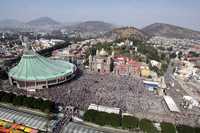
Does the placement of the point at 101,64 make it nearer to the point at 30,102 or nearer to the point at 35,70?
the point at 35,70

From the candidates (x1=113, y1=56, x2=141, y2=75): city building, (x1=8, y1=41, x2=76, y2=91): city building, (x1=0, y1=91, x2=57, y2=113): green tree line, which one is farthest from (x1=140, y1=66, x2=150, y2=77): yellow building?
(x1=0, y1=91, x2=57, y2=113): green tree line

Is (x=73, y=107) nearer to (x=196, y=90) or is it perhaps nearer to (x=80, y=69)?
(x=80, y=69)

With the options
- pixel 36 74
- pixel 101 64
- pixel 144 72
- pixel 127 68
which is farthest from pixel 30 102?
pixel 144 72

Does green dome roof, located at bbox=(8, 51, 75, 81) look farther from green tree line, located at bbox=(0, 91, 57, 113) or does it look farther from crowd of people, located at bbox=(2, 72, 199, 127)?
green tree line, located at bbox=(0, 91, 57, 113)

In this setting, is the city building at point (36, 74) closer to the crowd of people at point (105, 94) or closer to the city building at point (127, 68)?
the crowd of people at point (105, 94)

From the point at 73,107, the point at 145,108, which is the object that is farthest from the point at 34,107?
the point at 145,108

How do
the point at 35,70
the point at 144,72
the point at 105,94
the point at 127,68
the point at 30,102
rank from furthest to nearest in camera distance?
the point at 127,68 → the point at 144,72 → the point at 35,70 → the point at 105,94 → the point at 30,102

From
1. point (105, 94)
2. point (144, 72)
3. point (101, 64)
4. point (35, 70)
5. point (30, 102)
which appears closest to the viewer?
point (30, 102)
